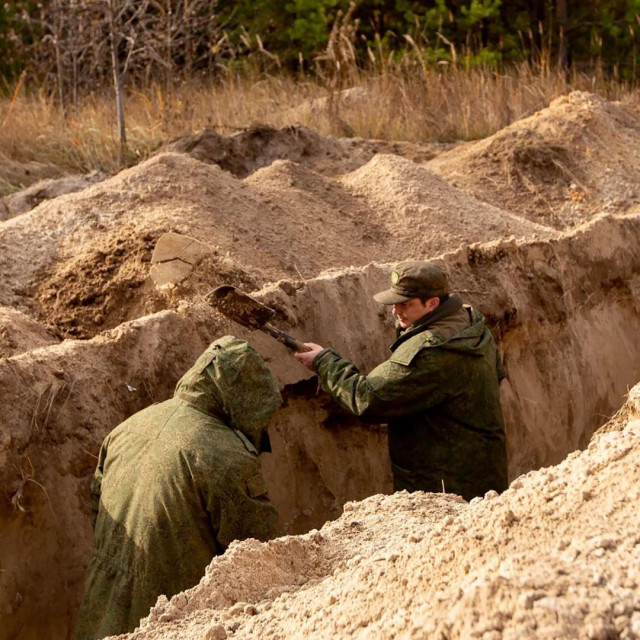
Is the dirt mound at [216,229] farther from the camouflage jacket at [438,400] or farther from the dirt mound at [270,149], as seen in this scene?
the camouflage jacket at [438,400]

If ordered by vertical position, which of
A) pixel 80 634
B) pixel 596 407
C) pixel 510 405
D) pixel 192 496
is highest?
pixel 192 496

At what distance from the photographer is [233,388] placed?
4441mm

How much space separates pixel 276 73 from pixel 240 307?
1297 cm

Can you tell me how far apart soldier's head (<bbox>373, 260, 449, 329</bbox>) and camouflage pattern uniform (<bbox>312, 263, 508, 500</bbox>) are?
0.19 ft

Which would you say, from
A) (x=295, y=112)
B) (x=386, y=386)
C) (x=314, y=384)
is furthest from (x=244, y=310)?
(x=295, y=112)

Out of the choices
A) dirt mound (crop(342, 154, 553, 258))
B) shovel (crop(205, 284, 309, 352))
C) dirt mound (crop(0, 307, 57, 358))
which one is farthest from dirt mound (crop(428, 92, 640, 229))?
shovel (crop(205, 284, 309, 352))

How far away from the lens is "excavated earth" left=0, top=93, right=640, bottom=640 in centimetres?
303

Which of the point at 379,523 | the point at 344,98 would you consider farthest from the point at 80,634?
the point at 344,98

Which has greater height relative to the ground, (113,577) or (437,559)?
(437,559)

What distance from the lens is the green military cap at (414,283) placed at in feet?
18.2

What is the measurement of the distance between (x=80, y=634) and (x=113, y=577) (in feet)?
0.99

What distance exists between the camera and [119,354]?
18.6 feet

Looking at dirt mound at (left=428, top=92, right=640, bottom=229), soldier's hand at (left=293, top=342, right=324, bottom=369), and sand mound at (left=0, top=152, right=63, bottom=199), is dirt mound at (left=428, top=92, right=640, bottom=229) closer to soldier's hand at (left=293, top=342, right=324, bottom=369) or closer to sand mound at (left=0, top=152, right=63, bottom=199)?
sand mound at (left=0, top=152, right=63, bottom=199)

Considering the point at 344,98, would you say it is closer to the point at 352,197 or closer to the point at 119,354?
the point at 352,197
